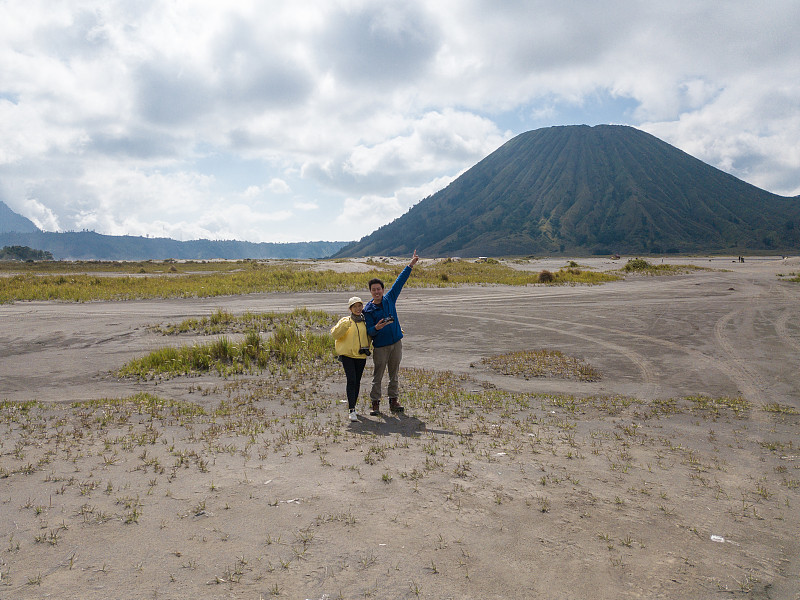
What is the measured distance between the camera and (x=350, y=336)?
778 cm

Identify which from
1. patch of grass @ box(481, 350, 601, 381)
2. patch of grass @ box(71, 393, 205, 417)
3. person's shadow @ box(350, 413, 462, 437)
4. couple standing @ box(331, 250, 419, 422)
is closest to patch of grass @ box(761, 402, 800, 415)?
patch of grass @ box(481, 350, 601, 381)

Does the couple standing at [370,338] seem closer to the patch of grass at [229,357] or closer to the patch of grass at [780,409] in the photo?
the patch of grass at [229,357]

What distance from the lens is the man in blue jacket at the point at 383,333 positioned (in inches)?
309

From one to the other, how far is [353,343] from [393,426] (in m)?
1.57

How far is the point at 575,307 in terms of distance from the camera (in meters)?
24.2

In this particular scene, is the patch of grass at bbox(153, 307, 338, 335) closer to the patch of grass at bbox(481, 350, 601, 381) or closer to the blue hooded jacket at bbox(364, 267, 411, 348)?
the patch of grass at bbox(481, 350, 601, 381)

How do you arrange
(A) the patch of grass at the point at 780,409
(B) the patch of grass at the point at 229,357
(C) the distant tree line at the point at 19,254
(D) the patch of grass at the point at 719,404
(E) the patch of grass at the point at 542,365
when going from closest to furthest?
(A) the patch of grass at the point at 780,409
(D) the patch of grass at the point at 719,404
(E) the patch of grass at the point at 542,365
(B) the patch of grass at the point at 229,357
(C) the distant tree line at the point at 19,254

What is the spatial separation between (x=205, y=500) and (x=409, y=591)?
2.60 m

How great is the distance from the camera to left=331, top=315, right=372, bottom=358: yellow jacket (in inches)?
305

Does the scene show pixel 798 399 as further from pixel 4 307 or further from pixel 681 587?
pixel 4 307

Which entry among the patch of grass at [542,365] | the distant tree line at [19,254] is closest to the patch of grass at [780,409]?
the patch of grass at [542,365]

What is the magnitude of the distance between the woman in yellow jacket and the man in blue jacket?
150mm

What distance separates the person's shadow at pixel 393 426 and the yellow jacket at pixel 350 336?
121 centimetres

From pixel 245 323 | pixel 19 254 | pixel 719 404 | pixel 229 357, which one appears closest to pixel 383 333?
pixel 719 404
